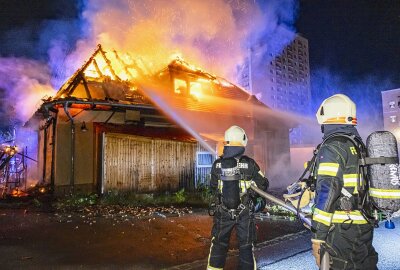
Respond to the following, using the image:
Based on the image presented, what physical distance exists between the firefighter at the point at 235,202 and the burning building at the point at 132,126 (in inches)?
295

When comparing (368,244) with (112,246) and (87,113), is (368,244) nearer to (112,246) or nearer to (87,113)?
(112,246)

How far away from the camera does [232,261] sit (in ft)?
15.7

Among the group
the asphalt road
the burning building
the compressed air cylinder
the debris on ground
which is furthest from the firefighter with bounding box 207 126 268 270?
the burning building

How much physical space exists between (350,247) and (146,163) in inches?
396

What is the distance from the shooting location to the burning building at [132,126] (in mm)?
11047

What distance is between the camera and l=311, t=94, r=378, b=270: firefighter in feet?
8.37

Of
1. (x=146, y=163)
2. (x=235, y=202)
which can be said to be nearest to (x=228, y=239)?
(x=235, y=202)

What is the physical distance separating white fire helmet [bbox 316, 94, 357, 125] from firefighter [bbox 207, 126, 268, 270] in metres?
1.32

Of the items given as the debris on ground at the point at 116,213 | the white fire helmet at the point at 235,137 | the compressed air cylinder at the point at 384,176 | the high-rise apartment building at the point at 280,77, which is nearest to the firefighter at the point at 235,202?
the white fire helmet at the point at 235,137

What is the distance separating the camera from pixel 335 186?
2.57 metres

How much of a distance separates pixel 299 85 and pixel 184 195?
8724 cm

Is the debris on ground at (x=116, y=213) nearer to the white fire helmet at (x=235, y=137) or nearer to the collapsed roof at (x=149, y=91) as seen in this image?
the collapsed roof at (x=149, y=91)

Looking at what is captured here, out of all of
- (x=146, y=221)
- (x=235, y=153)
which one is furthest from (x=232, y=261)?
(x=146, y=221)

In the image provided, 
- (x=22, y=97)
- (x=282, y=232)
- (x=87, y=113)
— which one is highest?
(x=22, y=97)
